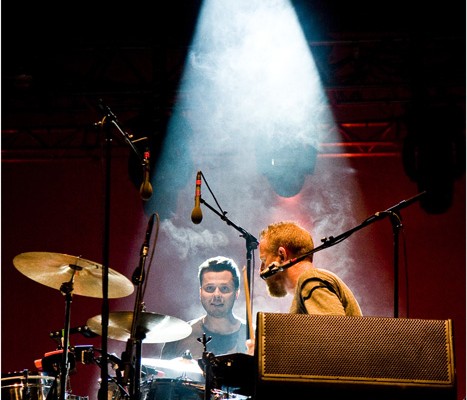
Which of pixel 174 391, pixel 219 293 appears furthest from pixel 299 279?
pixel 219 293

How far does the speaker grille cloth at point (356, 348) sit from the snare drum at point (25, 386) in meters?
2.82

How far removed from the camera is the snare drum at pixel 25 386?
4.71 meters

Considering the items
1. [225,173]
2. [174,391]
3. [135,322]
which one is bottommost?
[174,391]

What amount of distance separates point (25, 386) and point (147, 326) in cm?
108

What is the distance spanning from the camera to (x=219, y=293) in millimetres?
6754

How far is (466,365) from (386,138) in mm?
3109

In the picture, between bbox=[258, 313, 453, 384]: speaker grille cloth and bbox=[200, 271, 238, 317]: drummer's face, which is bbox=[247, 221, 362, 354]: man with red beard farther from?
bbox=[200, 271, 238, 317]: drummer's face

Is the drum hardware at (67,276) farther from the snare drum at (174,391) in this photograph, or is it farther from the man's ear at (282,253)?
the man's ear at (282,253)

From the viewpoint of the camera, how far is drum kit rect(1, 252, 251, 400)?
4.39 meters

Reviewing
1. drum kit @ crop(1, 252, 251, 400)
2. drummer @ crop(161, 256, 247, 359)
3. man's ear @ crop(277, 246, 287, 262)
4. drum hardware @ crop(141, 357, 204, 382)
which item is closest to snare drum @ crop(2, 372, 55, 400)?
drum kit @ crop(1, 252, 251, 400)

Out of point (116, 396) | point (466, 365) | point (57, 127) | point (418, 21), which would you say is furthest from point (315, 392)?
point (57, 127)

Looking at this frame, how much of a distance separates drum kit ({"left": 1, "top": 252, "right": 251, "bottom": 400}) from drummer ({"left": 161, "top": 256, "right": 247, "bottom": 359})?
154 centimetres

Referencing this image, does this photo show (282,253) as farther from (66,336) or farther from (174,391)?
(66,336)

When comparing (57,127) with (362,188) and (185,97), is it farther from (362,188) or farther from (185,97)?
(362,188)
